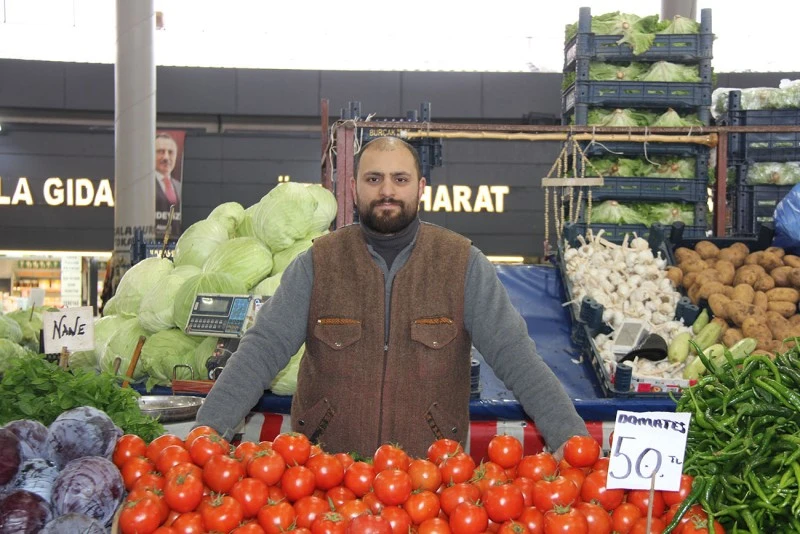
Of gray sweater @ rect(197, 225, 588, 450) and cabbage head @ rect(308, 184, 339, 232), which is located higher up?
cabbage head @ rect(308, 184, 339, 232)

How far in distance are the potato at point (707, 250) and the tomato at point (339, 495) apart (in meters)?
4.21

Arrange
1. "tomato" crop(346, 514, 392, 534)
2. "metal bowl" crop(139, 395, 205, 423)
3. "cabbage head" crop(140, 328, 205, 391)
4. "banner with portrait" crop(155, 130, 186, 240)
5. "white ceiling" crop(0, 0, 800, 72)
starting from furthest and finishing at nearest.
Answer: "white ceiling" crop(0, 0, 800, 72), "banner with portrait" crop(155, 130, 186, 240), "cabbage head" crop(140, 328, 205, 391), "metal bowl" crop(139, 395, 205, 423), "tomato" crop(346, 514, 392, 534)

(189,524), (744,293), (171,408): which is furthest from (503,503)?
(744,293)

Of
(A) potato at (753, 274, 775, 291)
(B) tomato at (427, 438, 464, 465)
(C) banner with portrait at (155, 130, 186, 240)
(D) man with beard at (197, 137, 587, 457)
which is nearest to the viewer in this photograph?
(B) tomato at (427, 438, 464, 465)

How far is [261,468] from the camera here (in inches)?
75.3

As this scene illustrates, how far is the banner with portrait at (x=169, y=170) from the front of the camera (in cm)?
1309

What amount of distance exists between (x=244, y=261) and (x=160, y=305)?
54 centimetres

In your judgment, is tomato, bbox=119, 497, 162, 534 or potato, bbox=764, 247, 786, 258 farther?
potato, bbox=764, 247, 786, 258

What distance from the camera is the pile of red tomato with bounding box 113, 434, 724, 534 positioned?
70.2 inches

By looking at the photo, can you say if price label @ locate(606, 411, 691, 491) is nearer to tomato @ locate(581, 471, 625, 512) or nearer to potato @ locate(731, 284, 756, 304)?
tomato @ locate(581, 471, 625, 512)

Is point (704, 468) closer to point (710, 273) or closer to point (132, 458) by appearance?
point (132, 458)

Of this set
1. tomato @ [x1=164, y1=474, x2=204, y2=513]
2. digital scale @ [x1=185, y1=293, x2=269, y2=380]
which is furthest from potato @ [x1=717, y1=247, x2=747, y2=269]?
tomato @ [x1=164, y1=474, x2=204, y2=513]

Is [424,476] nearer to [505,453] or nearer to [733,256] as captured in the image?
[505,453]

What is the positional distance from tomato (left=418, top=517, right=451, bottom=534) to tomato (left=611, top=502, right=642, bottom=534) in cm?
39
